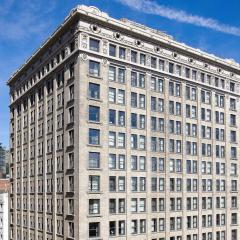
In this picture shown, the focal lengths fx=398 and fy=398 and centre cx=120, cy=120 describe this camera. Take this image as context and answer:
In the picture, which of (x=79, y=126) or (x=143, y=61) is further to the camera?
(x=143, y=61)

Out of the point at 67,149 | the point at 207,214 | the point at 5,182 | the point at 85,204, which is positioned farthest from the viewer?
the point at 5,182

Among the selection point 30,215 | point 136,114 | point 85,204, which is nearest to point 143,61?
point 136,114

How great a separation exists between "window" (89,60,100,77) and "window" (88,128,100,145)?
27.2ft

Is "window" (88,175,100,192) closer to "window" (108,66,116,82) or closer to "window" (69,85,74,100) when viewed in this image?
"window" (69,85,74,100)

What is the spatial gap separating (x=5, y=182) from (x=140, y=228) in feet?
257

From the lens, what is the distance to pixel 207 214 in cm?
7069

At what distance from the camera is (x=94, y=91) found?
5831 centimetres

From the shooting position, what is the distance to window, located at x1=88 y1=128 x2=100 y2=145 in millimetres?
57062

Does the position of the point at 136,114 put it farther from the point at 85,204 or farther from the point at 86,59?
the point at 85,204

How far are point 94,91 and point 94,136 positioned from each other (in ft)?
21.7

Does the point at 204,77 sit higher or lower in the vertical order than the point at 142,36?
lower

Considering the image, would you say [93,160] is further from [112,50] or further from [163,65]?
[163,65]

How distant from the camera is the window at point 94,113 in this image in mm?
57531

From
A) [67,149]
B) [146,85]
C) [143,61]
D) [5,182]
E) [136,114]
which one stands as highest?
[143,61]
